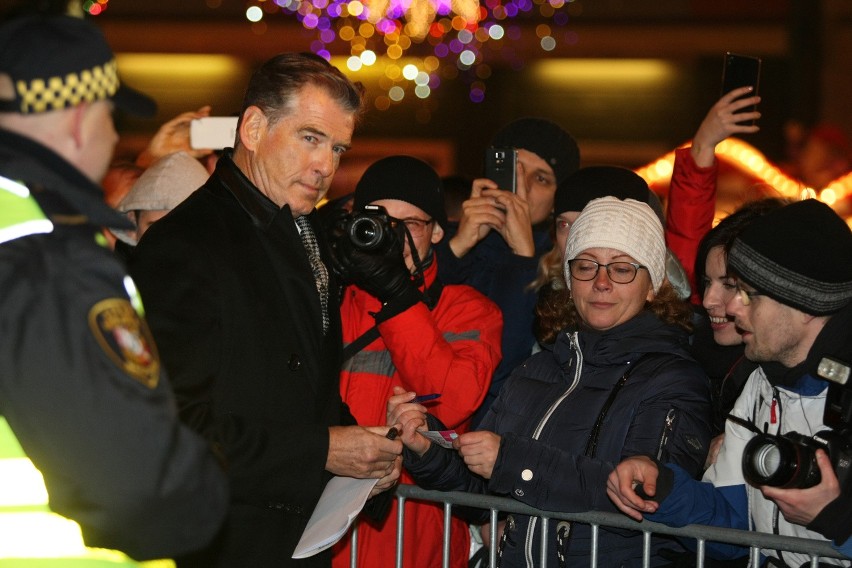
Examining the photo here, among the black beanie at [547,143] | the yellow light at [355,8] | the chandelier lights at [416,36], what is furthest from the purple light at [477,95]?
the black beanie at [547,143]

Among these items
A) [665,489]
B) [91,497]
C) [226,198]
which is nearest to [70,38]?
[91,497]

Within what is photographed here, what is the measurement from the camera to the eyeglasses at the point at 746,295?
2897 millimetres

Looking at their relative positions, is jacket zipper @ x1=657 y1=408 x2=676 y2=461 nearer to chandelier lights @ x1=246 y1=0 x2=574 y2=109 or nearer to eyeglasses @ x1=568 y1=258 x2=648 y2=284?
eyeglasses @ x1=568 y1=258 x2=648 y2=284

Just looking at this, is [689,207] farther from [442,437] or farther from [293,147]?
[293,147]

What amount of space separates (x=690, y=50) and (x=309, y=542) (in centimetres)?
939

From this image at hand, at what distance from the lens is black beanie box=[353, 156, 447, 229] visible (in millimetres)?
3846

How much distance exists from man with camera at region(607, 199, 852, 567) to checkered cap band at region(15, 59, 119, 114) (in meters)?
1.67

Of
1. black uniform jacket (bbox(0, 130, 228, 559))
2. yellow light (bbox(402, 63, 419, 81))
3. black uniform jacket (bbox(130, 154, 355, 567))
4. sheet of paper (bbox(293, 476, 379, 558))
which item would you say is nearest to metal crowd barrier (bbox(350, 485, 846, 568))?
sheet of paper (bbox(293, 476, 379, 558))

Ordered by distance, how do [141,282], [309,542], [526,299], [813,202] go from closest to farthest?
[141,282] < [309,542] < [813,202] < [526,299]

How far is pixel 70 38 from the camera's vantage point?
179cm

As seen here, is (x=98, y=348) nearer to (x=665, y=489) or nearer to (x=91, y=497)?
(x=91, y=497)

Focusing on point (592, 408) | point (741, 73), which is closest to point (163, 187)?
point (592, 408)

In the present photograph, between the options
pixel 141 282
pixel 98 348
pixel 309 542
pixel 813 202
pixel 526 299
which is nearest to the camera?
pixel 98 348

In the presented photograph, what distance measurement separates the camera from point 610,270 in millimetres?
3336
